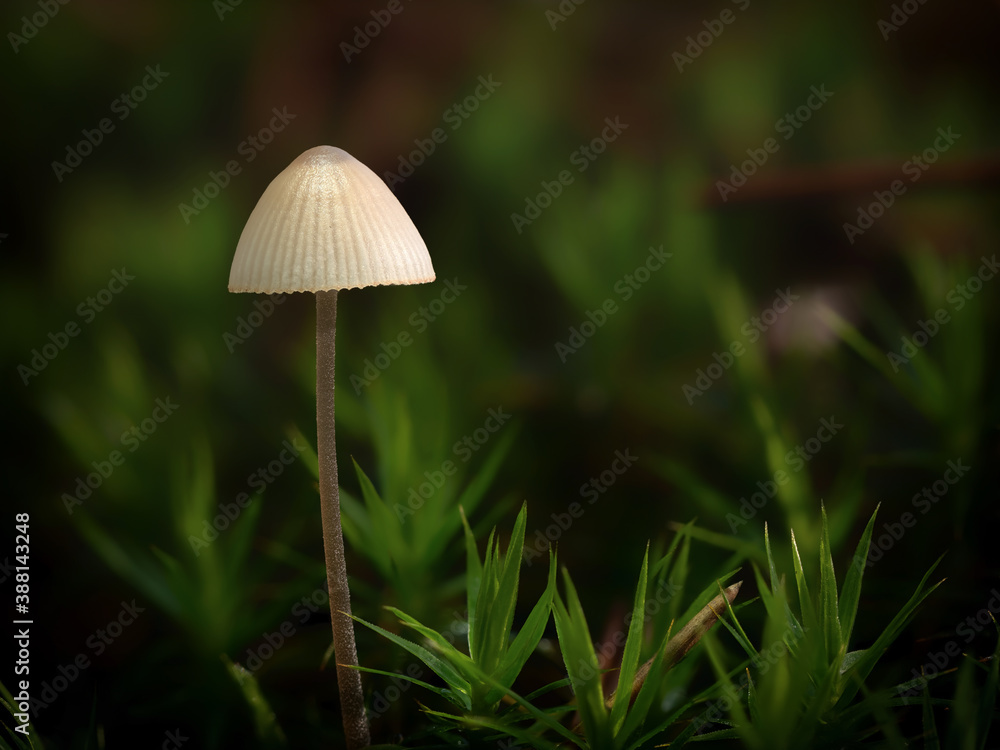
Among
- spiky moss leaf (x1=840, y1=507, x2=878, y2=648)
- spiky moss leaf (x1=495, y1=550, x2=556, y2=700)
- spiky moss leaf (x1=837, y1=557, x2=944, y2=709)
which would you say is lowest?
spiky moss leaf (x1=837, y1=557, x2=944, y2=709)

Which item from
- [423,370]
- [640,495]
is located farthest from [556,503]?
[423,370]

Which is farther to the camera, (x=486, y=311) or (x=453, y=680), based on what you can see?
(x=486, y=311)

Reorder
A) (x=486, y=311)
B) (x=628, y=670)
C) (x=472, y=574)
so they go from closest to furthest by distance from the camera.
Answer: (x=628, y=670)
(x=472, y=574)
(x=486, y=311)

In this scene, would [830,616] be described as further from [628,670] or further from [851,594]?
[628,670]

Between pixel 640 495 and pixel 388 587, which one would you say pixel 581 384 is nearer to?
pixel 640 495

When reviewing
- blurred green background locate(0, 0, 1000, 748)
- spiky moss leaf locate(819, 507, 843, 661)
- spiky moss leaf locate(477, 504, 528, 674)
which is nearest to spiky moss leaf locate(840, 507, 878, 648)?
spiky moss leaf locate(819, 507, 843, 661)

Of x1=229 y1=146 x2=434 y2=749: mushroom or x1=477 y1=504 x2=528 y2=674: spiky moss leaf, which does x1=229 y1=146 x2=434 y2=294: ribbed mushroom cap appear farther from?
x1=477 y1=504 x2=528 y2=674: spiky moss leaf

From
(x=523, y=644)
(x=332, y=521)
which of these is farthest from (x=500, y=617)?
(x=332, y=521)
